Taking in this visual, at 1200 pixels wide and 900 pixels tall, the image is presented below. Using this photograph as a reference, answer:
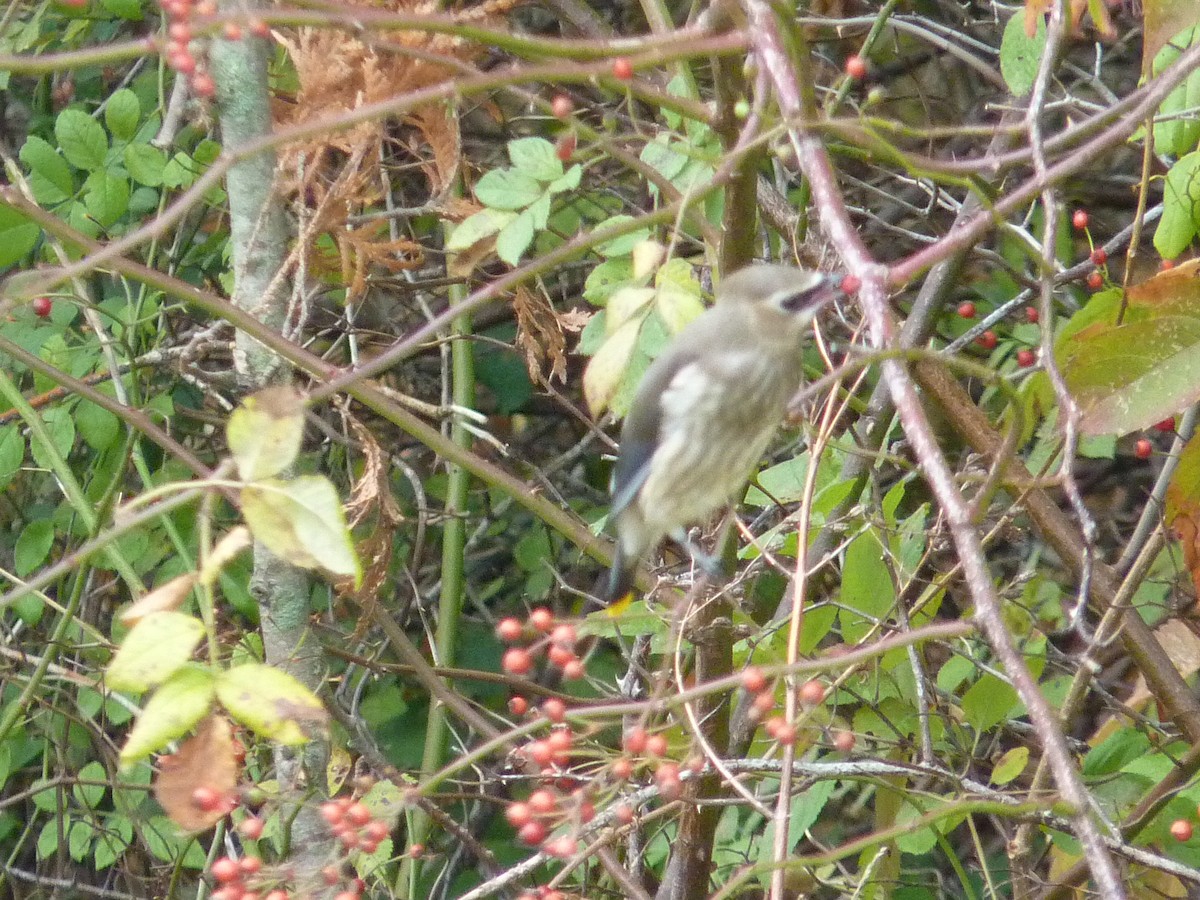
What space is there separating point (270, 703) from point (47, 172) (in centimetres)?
256

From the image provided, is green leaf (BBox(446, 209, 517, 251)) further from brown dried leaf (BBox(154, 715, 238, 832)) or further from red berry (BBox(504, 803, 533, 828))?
brown dried leaf (BBox(154, 715, 238, 832))

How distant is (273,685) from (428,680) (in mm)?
1758

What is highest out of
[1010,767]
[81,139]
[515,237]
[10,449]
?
[515,237]

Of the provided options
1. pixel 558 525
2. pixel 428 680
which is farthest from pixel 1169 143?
pixel 428 680

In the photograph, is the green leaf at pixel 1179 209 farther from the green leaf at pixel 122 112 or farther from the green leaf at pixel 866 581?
the green leaf at pixel 122 112

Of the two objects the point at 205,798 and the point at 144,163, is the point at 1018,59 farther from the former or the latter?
the point at 205,798

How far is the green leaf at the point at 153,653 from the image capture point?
1601 mm

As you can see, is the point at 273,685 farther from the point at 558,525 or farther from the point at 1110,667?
the point at 1110,667

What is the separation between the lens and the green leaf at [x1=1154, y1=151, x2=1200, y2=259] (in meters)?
2.62

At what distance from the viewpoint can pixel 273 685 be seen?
1.62 m

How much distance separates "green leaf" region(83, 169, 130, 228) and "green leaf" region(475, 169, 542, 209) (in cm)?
145

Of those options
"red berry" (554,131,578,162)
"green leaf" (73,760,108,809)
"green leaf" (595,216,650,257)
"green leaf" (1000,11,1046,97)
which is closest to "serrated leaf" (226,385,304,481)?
"red berry" (554,131,578,162)

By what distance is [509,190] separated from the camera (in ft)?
8.38

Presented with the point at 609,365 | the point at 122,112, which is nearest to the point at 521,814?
the point at 609,365
